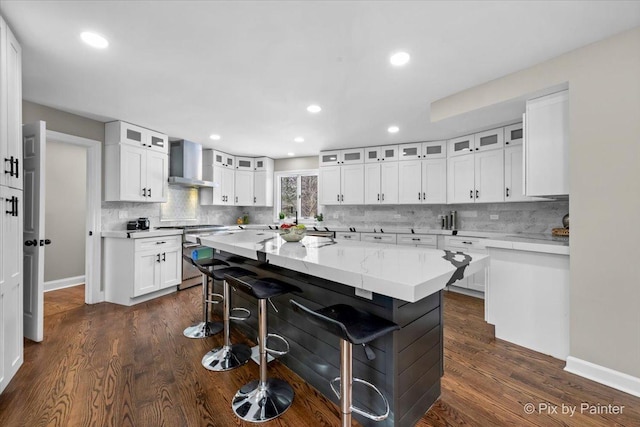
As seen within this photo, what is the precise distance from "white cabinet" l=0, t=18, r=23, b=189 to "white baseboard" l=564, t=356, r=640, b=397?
424cm

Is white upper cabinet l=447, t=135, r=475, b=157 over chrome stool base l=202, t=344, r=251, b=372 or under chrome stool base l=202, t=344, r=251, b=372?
over

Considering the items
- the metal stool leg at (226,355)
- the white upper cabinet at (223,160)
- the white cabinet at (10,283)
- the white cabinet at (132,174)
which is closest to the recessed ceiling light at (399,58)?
the metal stool leg at (226,355)

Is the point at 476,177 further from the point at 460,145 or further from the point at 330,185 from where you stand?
the point at 330,185

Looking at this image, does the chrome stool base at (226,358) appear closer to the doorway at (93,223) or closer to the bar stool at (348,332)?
the bar stool at (348,332)

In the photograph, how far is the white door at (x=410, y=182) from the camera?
4785mm

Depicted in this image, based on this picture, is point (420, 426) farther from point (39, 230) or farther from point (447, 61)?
point (39, 230)

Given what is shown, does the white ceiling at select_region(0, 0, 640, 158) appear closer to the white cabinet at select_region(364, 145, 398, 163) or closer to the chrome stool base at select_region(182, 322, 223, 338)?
the white cabinet at select_region(364, 145, 398, 163)

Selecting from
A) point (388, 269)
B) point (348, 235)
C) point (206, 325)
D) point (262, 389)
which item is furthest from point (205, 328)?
point (348, 235)

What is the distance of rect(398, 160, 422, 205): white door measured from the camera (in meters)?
4.79

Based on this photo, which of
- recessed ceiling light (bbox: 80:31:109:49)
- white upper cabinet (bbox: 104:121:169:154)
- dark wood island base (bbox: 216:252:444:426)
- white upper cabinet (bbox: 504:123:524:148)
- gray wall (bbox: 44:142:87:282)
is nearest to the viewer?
dark wood island base (bbox: 216:252:444:426)

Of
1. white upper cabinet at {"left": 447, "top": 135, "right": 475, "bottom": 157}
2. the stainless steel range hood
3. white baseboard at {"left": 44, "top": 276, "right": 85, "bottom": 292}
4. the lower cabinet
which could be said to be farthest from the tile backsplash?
white baseboard at {"left": 44, "top": 276, "right": 85, "bottom": 292}

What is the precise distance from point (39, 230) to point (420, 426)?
3.44 m

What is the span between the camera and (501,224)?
4.20 m

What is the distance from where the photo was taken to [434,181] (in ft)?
15.3
